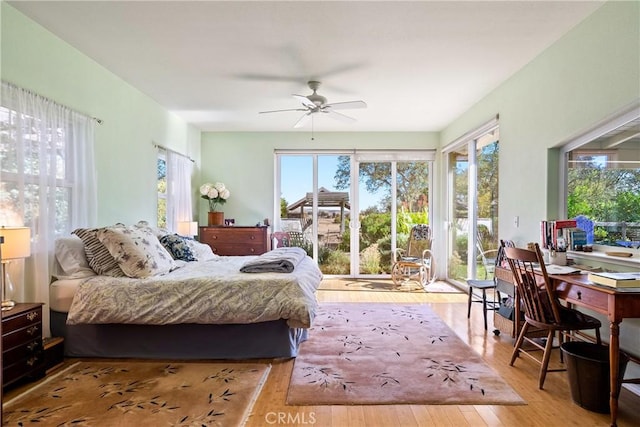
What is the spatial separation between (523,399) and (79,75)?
14.1ft

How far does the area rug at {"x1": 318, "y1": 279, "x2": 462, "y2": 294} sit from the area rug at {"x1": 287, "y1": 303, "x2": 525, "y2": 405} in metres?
1.54

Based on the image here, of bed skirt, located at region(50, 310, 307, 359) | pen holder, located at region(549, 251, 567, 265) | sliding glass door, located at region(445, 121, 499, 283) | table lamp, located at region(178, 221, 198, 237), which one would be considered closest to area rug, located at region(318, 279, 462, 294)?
sliding glass door, located at region(445, 121, 499, 283)

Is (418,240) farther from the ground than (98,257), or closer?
closer

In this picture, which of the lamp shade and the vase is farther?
the vase

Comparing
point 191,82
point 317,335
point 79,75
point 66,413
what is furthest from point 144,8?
point 317,335

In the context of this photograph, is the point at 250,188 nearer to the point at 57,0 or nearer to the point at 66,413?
the point at 57,0

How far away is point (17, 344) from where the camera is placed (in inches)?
90.8

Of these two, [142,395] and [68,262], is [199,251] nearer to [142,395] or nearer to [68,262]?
[68,262]

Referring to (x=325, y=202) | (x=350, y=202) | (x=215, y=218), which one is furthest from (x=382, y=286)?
(x=215, y=218)

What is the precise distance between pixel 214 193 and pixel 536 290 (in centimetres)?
475

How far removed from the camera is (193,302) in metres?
2.71

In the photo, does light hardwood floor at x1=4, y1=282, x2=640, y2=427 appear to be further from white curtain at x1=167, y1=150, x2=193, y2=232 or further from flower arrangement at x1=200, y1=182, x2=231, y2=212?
flower arrangement at x1=200, y1=182, x2=231, y2=212

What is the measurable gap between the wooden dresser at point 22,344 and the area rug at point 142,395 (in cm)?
13

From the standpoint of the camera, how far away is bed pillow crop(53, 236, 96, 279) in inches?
115
